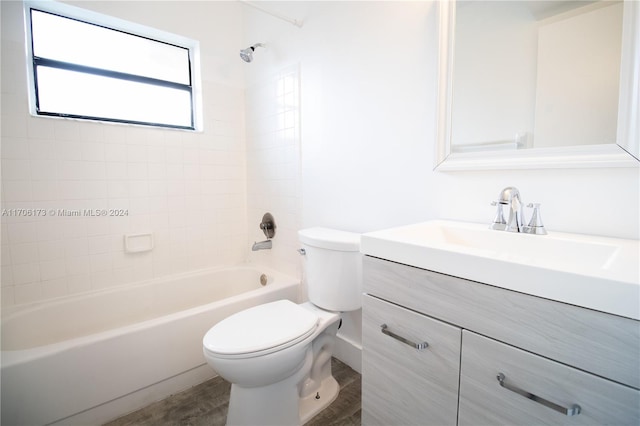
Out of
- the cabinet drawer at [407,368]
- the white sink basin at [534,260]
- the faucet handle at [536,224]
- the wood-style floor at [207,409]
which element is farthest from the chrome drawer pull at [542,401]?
the wood-style floor at [207,409]

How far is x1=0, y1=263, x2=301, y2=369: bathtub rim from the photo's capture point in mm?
1191

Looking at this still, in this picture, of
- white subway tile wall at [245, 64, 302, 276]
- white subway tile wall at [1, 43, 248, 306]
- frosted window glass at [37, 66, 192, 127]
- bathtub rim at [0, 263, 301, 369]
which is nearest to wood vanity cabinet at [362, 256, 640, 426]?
bathtub rim at [0, 263, 301, 369]

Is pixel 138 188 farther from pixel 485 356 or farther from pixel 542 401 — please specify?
pixel 542 401

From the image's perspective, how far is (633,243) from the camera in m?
0.82

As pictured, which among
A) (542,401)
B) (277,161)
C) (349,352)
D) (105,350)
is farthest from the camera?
(277,161)

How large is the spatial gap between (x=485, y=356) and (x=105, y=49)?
8.59 ft

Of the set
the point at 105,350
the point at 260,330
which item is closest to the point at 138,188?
the point at 105,350

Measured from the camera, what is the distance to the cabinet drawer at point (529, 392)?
1.86ft

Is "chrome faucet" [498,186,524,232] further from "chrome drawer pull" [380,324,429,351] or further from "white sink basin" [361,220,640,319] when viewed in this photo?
"chrome drawer pull" [380,324,429,351]

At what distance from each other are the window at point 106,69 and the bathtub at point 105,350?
1.17m

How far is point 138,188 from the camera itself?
1982 mm

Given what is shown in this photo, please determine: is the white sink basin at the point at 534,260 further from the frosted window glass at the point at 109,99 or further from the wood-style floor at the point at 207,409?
the frosted window glass at the point at 109,99

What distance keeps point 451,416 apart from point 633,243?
0.70 meters

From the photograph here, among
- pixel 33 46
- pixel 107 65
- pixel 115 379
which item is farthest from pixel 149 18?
pixel 115 379
